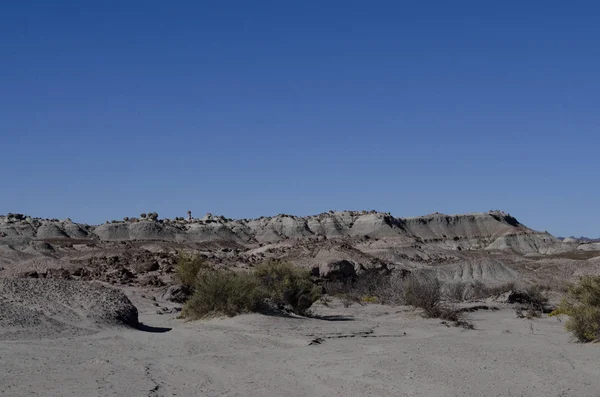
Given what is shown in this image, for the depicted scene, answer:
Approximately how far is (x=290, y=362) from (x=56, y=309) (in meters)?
Answer: 7.25

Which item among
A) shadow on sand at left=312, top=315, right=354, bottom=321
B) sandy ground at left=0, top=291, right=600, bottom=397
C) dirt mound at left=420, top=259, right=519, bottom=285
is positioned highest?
dirt mound at left=420, top=259, right=519, bottom=285

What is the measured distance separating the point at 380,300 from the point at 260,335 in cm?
1477

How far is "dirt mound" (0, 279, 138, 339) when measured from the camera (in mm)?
17453

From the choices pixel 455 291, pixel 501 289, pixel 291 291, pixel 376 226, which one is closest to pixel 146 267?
pixel 455 291

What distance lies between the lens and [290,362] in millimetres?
15469

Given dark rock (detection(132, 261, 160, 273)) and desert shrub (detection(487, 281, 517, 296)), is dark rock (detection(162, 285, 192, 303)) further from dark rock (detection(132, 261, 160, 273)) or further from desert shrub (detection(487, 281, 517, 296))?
desert shrub (detection(487, 281, 517, 296))

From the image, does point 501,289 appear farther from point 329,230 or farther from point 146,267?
point 329,230

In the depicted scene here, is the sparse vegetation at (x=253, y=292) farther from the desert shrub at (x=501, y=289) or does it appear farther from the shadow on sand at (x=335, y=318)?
the desert shrub at (x=501, y=289)

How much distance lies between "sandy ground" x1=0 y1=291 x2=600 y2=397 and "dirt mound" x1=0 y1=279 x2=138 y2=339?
665 millimetres

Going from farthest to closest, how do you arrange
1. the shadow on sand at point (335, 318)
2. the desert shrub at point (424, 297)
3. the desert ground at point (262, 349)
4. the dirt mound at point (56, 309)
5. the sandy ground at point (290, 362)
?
1. the desert shrub at point (424, 297)
2. the shadow on sand at point (335, 318)
3. the dirt mound at point (56, 309)
4. the desert ground at point (262, 349)
5. the sandy ground at point (290, 362)

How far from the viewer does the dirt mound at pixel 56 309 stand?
1745cm

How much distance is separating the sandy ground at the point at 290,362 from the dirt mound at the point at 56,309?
665mm

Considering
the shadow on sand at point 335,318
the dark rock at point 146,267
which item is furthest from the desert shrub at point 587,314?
the dark rock at point 146,267

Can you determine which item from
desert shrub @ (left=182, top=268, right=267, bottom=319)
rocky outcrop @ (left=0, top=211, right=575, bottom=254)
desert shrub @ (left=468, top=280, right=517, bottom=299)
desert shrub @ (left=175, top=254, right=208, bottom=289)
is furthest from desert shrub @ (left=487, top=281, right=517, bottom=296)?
rocky outcrop @ (left=0, top=211, right=575, bottom=254)
